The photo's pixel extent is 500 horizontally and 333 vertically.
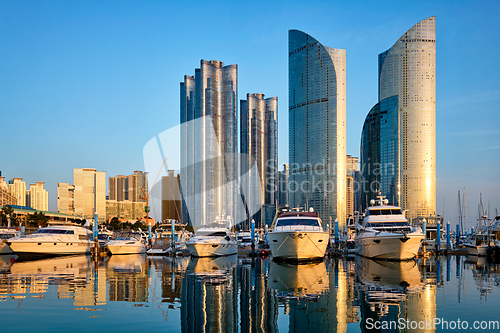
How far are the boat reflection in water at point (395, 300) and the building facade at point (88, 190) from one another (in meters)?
153

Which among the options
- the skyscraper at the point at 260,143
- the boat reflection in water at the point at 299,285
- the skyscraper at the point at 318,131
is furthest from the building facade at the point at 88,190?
the boat reflection in water at the point at 299,285

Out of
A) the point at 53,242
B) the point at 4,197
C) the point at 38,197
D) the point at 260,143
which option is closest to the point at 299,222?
the point at 53,242

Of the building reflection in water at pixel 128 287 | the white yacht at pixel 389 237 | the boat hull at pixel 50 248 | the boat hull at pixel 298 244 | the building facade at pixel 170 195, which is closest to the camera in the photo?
the building reflection in water at pixel 128 287

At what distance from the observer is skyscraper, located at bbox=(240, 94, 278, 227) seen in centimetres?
18462

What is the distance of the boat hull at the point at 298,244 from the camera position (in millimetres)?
32562

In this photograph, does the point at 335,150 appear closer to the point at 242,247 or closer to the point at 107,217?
the point at 107,217

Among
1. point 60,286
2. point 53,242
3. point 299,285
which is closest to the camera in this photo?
point 60,286

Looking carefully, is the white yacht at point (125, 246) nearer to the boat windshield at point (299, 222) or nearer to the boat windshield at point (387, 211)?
the boat windshield at point (299, 222)

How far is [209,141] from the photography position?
145 meters

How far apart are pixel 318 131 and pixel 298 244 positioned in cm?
13996

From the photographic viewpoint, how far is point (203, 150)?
460 feet

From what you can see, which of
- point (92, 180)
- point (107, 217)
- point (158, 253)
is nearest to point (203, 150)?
point (92, 180)

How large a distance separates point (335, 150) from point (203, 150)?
5525 cm

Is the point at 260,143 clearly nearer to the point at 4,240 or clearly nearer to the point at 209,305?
the point at 4,240
